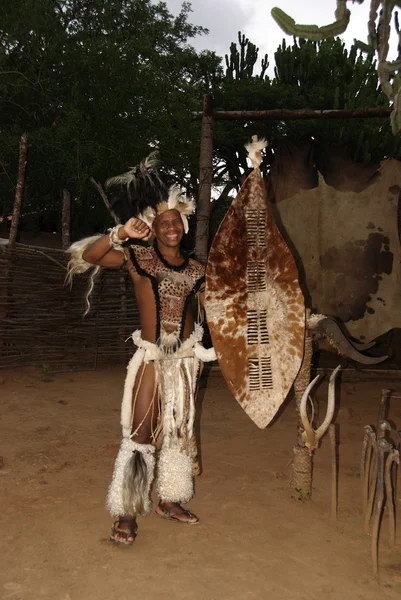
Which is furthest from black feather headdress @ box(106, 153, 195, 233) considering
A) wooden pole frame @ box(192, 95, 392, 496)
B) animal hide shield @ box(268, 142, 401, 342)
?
animal hide shield @ box(268, 142, 401, 342)

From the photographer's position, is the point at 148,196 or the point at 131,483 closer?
the point at 131,483

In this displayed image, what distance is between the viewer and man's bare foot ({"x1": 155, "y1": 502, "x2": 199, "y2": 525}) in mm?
2869

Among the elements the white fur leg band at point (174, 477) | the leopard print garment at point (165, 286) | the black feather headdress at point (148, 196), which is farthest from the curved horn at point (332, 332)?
the white fur leg band at point (174, 477)

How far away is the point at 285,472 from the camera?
3678 mm

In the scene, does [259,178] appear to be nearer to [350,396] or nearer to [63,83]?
[350,396]

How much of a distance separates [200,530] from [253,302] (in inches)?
49.1

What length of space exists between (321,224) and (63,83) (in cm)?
531

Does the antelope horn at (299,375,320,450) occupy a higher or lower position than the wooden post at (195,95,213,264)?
lower

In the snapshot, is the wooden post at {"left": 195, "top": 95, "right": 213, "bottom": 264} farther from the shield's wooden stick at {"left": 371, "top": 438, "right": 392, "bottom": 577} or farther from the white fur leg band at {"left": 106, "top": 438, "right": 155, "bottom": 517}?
the shield's wooden stick at {"left": 371, "top": 438, "right": 392, "bottom": 577}

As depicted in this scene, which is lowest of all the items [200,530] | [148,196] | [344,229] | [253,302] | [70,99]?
[200,530]

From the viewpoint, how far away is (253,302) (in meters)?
2.92

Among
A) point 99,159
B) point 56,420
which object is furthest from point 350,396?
point 99,159


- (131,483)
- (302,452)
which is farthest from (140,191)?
(302,452)

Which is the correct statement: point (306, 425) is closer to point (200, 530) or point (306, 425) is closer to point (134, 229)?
point (200, 530)
